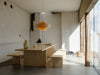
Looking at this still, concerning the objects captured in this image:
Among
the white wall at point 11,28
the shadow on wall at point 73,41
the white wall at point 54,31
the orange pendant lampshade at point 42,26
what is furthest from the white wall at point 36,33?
the orange pendant lampshade at point 42,26

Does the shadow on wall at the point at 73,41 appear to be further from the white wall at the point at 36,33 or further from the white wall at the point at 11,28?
the white wall at the point at 11,28

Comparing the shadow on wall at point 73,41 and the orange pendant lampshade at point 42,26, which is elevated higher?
the orange pendant lampshade at point 42,26

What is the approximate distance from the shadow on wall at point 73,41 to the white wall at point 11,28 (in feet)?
9.89

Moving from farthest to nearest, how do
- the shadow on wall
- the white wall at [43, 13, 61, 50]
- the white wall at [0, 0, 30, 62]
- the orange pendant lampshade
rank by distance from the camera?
the white wall at [43, 13, 61, 50]
the shadow on wall
the white wall at [0, 0, 30, 62]
the orange pendant lampshade

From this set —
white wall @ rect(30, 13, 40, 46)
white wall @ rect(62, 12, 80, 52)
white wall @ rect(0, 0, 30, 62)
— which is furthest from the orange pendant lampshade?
white wall @ rect(30, 13, 40, 46)

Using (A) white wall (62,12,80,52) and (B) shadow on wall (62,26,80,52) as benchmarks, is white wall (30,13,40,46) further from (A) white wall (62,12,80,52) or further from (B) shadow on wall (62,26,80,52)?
(B) shadow on wall (62,26,80,52)

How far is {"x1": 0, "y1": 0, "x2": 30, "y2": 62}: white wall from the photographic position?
17.5ft

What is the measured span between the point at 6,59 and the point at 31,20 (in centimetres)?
407

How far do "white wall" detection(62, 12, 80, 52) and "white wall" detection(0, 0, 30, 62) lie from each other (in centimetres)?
280

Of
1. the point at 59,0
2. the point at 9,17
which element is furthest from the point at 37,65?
the point at 59,0

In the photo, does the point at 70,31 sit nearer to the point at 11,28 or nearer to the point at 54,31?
the point at 54,31

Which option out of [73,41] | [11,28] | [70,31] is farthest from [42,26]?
[73,41]

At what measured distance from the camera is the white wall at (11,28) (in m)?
5.34

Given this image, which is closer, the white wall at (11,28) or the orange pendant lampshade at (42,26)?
the orange pendant lampshade at (42,26)
